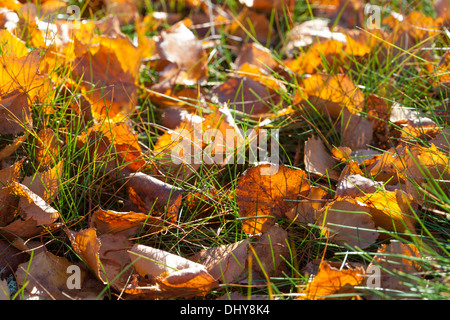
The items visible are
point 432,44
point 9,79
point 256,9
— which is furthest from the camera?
point 256,9

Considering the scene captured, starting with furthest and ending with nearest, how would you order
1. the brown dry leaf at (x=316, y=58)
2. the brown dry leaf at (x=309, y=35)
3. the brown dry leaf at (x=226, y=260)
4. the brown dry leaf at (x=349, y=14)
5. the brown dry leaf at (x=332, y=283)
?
the brown dry leaf at (x=349, y=14) < the brown dry leaf at (x=309, y=35) < the brown dry leaf at (x=316, y=58) < the brown dry leaf at (x=226, y=260) < the brown dry leaf at (x=332, y=283)

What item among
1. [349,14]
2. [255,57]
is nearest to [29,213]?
[255,57]

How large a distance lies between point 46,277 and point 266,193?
0.55 meters

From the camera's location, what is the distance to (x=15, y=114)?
122cm

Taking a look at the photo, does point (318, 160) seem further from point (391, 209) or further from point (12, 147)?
point (12, 147)

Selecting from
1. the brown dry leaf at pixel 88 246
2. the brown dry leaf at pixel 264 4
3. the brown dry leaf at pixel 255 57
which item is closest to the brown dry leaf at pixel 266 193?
the brown dry leaf at pixel 88 246

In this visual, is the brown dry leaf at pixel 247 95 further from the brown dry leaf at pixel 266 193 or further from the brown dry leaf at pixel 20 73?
the brown dry leaf at pixel 20 73

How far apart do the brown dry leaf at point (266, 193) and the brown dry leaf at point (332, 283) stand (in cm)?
23

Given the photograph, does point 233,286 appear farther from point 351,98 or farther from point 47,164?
point 351,98

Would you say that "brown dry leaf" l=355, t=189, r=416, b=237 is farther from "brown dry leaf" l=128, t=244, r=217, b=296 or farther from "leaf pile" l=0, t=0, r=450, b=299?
"brown dry leaf" l=128, t=244, r=217, b=296

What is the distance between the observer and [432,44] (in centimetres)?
161

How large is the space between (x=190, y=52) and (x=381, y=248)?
1031 millimetres

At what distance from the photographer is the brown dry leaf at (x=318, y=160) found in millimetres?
1281
